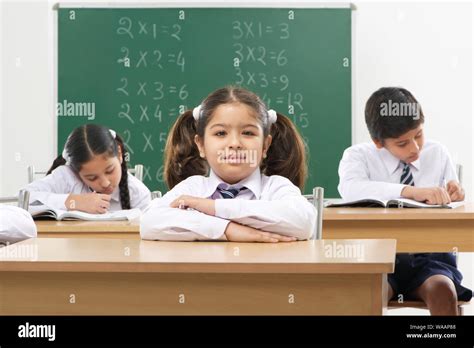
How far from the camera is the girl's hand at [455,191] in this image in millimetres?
3410

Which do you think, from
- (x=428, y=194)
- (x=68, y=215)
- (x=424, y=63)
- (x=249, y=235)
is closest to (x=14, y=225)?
(x=249, y=235)

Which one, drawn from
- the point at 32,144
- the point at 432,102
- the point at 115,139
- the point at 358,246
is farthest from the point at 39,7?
the point at 358,246

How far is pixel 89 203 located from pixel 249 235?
1.56 metres

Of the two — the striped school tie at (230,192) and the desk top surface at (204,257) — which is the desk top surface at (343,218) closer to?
the striped school tie at (230,192)

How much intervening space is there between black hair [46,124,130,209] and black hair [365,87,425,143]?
42.3 inches

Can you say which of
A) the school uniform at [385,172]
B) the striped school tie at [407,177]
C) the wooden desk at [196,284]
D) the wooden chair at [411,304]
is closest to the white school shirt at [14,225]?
the wooden desk at [196,284]

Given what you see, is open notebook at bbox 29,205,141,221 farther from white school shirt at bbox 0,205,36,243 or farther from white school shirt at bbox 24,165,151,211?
white school shirt at bbox 0,205,36,243

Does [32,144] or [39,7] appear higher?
[39,7]

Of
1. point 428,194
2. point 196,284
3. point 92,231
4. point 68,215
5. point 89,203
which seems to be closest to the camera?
point 196,284

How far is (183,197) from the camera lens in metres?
2.06

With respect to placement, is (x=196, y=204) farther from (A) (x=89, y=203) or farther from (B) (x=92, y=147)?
(B) (x=92, y=147)

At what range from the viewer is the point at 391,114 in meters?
3.69
